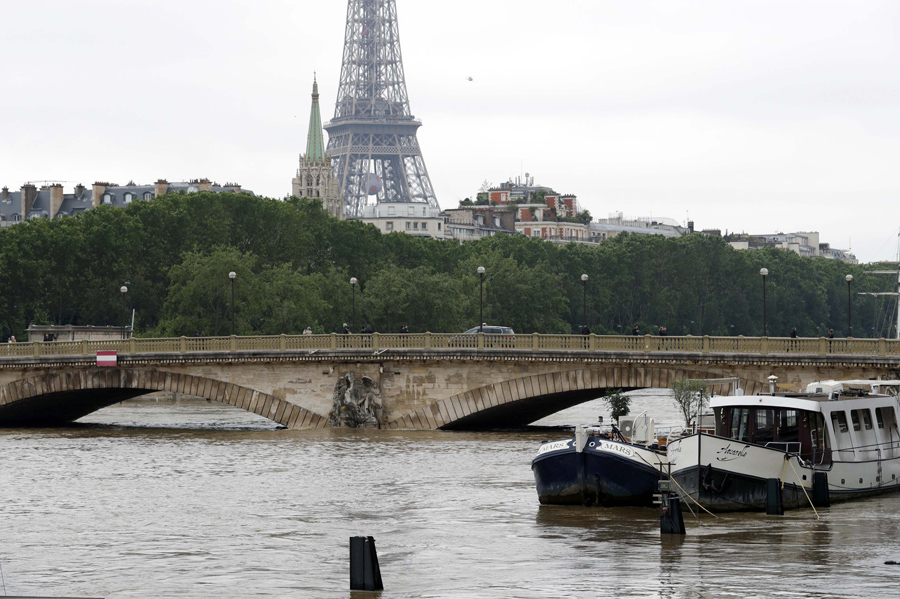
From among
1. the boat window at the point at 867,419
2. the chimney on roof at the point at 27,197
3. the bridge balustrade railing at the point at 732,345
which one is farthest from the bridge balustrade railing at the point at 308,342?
the chimney on roof at the point at 27,197

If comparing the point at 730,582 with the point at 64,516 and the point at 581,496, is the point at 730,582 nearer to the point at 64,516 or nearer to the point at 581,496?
the point at 581,496

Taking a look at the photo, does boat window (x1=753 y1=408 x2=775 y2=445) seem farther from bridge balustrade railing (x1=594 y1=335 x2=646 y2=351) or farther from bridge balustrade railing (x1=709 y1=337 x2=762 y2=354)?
bridge balustrade railing (x1=594 y1=335 x2=646 y2=351)

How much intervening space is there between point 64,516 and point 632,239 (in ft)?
432

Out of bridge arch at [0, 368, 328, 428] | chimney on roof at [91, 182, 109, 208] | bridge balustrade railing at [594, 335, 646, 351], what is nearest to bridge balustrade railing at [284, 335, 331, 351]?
bridge arch at [0, 368, 328, 428]

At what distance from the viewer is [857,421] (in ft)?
139

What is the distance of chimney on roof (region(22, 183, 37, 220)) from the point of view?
166375 mm

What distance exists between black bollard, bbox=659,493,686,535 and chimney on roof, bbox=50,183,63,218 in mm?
137996

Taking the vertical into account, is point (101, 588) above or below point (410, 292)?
below

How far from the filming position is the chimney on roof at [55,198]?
163875 millimetres

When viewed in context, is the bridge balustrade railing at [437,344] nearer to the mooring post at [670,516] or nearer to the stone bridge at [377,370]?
the stone bridge at [377,370]

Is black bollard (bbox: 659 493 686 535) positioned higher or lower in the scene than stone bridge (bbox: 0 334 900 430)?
lower

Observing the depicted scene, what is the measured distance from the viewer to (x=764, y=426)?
40031mm

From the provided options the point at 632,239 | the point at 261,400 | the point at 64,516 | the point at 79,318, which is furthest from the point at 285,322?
the point at 632,239

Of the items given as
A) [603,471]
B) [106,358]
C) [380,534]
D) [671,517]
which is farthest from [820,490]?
[106,358]
